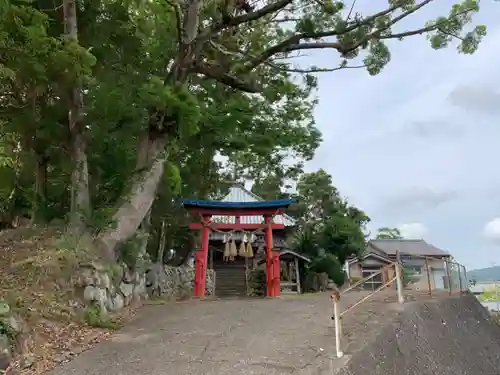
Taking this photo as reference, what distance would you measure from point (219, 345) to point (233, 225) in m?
8.14

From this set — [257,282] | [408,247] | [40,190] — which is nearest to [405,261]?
[257,282]

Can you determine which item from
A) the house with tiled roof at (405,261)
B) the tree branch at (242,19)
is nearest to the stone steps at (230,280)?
the house with tiled roof at (405,261)

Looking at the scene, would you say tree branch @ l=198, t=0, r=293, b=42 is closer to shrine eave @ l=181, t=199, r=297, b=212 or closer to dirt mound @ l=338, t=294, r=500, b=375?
shrine eave @ l=181, t=199, r=297, b=212

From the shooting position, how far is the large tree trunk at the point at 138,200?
938cm

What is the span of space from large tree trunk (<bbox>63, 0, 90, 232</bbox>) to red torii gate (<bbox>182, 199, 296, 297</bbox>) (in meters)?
4.25

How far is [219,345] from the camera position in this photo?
629 cm

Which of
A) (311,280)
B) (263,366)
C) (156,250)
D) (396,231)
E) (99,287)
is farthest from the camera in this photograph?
(396,231)

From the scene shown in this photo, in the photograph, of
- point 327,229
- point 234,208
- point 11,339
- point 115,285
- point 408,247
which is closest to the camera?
point 11,339

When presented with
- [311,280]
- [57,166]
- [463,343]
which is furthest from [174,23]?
[311,280]

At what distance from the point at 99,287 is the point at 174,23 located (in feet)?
23.6

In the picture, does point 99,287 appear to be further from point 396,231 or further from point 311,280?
point 396,231

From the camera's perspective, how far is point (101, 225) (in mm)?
9469

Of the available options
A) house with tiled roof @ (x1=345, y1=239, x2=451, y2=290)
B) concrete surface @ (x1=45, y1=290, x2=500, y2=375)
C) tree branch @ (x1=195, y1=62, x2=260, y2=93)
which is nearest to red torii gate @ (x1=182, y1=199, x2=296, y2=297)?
house with tiled roof @ (x1=345, y1=239, x2=451, y2=290)

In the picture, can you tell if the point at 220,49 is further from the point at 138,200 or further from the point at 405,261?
the point at 405,261
